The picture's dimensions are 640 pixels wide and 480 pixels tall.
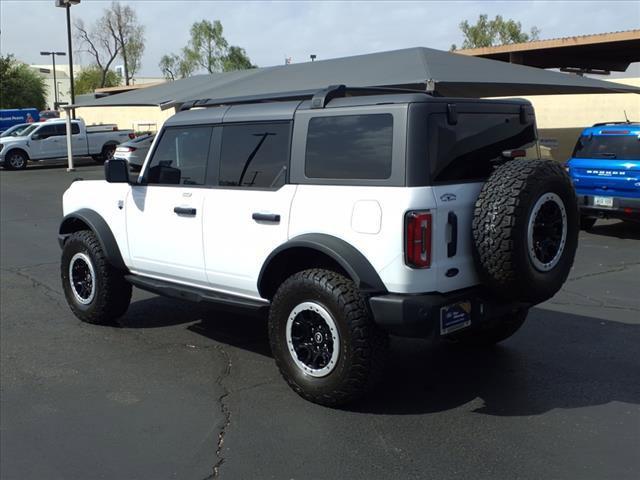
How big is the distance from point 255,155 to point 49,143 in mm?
24948

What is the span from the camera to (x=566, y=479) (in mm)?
3311

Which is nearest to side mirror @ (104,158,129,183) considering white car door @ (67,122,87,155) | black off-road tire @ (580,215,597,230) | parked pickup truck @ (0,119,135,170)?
black off-road tire @ (580,215,597,230)

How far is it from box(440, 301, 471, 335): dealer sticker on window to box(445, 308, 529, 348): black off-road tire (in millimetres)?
1022

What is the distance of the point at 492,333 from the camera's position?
5.25 m

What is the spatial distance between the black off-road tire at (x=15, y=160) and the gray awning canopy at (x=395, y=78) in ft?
49.5

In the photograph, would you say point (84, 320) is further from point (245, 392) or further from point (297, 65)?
point (297, 65)

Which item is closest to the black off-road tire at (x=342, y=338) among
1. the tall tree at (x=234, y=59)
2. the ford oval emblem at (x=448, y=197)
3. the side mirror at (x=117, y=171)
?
the ford oval emblem at (x=448, y=197)

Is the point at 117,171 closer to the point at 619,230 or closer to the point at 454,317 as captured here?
the point at 454,317

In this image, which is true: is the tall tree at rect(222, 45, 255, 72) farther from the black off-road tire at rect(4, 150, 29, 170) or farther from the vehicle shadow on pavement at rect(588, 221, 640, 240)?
the vehicle shadow on pavement at rect(588, 221, 640, 240)

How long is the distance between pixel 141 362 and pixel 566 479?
321 cm

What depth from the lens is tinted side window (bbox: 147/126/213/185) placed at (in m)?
5.07

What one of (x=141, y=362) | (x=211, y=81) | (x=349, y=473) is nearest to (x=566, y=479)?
(x=349, y=473)

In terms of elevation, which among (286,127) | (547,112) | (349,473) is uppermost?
(547,112)

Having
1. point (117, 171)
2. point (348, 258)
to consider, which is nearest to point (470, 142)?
point (348, 258)
